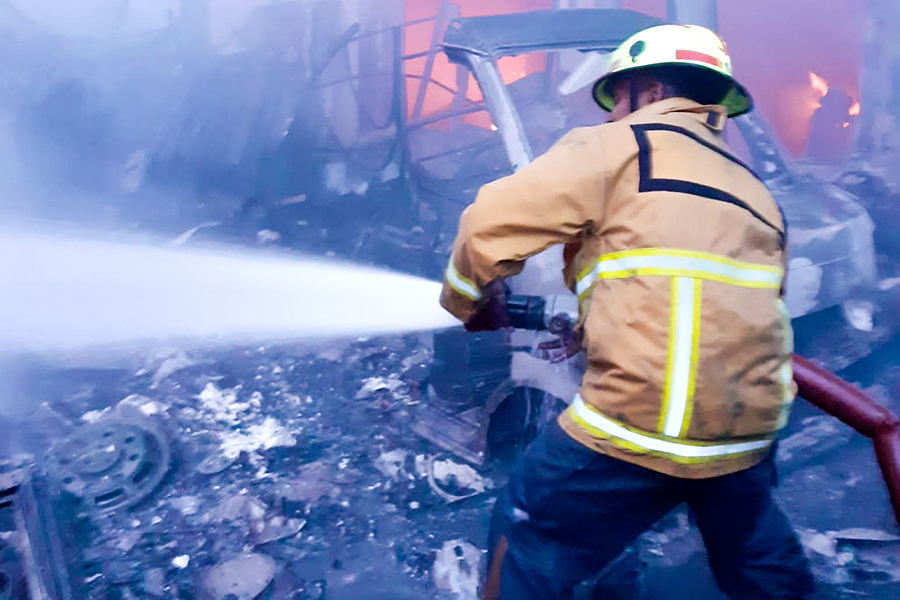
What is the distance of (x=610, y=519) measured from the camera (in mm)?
1823

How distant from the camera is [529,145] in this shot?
133 inches

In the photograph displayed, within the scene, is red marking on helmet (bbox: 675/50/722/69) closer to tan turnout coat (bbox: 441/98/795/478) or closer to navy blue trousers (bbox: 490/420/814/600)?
tan turnout coat (bbox: 441/98/795/478)

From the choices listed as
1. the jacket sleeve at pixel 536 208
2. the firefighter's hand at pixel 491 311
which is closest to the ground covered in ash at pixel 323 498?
Result: the firefighter's hand at pixel 491 311

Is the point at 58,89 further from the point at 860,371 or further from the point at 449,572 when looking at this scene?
the point at 860,371

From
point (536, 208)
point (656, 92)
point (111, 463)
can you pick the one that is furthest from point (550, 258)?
point (111, 463)

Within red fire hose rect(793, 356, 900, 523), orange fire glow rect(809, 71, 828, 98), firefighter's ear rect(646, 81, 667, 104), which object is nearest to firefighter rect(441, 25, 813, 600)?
firefighter's ear rect(646, 81, 667, 104)

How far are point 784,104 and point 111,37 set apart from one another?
8079 millimetres

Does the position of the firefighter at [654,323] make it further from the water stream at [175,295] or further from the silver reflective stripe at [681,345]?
the water stream at [175,295]

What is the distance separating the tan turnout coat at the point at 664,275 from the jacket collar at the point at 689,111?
36mm

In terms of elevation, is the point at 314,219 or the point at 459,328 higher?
the point at 314,219

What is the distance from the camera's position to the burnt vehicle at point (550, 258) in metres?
3.09

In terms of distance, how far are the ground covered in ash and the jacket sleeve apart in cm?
168

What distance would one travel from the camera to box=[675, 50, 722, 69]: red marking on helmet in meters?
1.84

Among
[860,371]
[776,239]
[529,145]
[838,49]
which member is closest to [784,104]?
[838,49]
